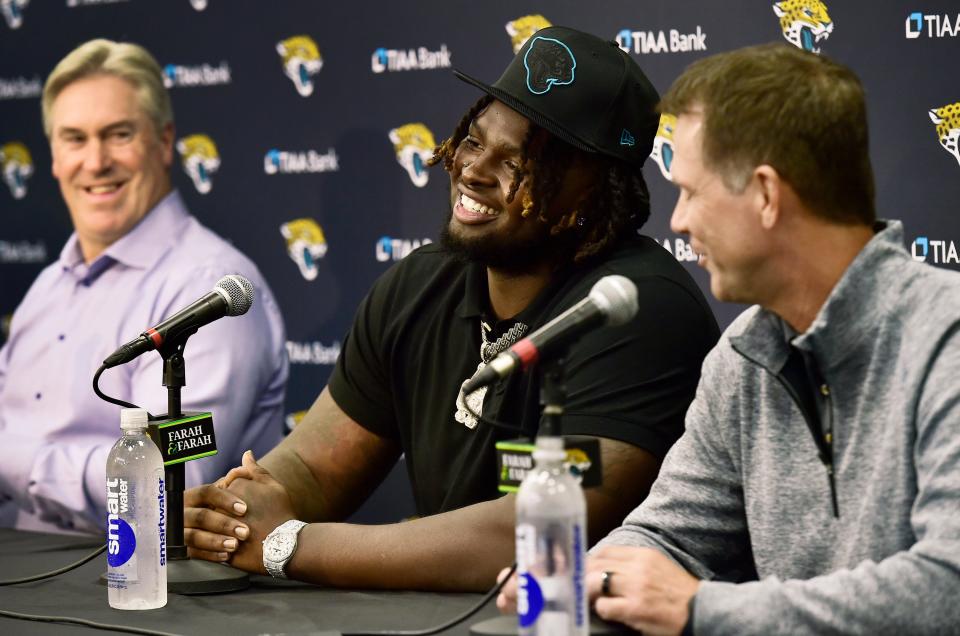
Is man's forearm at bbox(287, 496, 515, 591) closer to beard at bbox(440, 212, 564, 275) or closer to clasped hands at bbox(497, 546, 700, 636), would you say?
clasped hands at bbox(497, 546, 700, 636)

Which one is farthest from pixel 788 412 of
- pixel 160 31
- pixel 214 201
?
pixel 160 31

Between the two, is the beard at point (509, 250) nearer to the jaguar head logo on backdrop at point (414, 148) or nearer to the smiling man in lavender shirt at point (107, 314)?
the jaguar head logo on backdrop at point (414, 148)

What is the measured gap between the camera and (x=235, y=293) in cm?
223

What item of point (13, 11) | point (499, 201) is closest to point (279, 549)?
point (499, 201)

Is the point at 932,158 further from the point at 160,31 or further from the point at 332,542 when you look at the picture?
the point at 160,31

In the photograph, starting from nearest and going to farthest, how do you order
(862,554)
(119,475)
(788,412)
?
1. (862,554)
2. (788,412)
3. (119,475)

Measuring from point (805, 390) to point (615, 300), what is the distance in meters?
0.40

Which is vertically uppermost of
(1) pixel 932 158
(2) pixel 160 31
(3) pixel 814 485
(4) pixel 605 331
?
(2) pixel 160 31

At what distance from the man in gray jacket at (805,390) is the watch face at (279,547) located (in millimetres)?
612

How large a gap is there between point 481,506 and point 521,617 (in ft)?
2.23

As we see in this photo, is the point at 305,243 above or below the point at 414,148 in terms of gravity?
below

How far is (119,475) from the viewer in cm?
207

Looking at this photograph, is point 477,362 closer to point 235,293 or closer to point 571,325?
point 235,293

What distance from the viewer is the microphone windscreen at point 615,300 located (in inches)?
63.2
